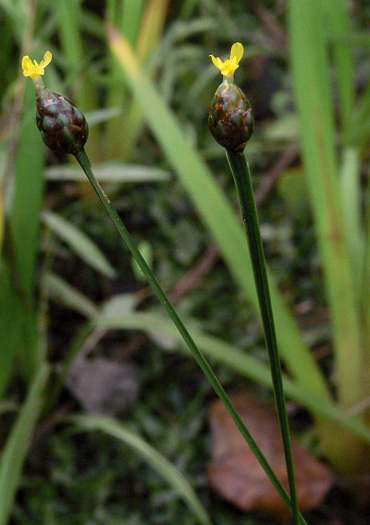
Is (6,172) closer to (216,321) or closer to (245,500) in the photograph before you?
(216,321)

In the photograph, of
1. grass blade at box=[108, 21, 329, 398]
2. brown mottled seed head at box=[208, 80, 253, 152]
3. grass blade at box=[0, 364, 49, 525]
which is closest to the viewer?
brown mottled seed head at box=[208, 80, 253, 152]

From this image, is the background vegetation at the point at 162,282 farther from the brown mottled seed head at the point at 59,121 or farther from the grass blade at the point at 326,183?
the brown mottled seed head at the point at 59,121

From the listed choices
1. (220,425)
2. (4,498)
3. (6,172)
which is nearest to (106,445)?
(220,425)

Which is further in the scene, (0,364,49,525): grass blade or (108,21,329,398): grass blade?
(108,21,329,398): grass blade

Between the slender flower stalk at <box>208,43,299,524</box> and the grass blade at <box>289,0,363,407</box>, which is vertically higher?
the grass blade at <box>289,0,363,407</box>

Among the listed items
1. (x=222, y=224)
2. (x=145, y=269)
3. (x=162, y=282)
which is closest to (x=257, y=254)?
(x=145, y=269)

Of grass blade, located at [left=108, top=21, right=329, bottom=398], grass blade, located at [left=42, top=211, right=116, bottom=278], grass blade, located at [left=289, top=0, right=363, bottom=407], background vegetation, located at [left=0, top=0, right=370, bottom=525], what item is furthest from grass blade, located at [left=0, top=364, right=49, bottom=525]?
grass blade, located at [left=289, top=0, right=363, bottom=407]

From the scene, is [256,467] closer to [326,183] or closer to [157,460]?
[157,460]

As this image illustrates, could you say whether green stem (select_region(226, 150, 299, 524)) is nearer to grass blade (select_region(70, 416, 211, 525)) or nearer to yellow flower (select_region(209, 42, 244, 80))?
yellow flower (select_region(209, 42, 244, 80))

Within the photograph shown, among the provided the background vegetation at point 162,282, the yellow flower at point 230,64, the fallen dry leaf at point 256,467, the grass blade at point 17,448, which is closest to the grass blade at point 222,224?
the background vegetation at point 162,282
